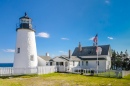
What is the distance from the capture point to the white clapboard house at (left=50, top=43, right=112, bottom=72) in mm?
30359

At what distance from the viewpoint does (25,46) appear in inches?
932

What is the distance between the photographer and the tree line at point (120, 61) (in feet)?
159

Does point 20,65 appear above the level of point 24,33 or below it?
below

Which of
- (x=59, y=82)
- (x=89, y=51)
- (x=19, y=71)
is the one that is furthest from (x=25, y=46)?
(x=89, y=51)

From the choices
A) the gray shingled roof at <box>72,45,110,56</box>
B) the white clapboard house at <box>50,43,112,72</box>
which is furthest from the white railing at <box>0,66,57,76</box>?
the gray shingled roof at <box>72,45,110,56</box>

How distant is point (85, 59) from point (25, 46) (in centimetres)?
1656

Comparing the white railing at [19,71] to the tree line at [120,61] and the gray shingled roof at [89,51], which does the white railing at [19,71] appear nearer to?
the gray shingled roof at [89,51]

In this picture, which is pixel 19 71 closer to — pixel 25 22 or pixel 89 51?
pixel 25 22

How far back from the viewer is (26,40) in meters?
23.8

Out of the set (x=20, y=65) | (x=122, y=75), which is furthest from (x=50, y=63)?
(x=122, y=75)

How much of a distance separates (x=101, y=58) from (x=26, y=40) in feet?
58.9

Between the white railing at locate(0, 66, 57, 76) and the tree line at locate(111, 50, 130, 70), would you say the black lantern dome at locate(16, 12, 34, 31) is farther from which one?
the tree line at locate(111, 50, 130, 70)

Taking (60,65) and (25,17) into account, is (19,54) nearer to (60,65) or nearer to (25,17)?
(25,17)

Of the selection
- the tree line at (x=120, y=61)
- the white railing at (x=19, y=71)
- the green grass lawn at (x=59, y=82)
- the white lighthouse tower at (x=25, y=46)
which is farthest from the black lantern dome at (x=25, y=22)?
the tree line at (x=120, y=61)
